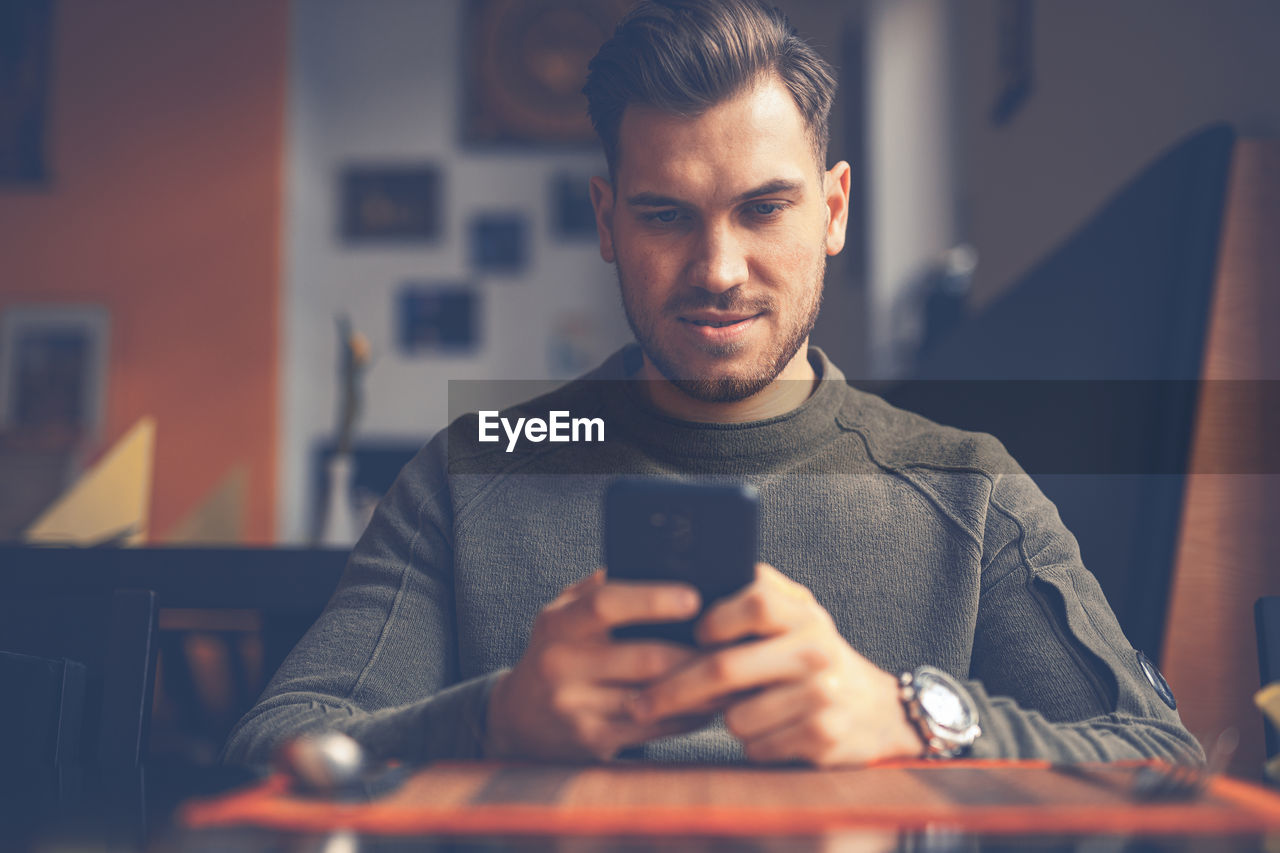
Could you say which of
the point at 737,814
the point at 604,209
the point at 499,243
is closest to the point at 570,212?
the point at 499,243

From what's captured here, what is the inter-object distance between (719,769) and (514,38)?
3549 millimetres

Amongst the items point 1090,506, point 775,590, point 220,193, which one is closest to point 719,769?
point 775,590

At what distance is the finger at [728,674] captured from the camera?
0.59 m

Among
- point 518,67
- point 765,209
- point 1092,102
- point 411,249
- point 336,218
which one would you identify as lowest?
point 765,209

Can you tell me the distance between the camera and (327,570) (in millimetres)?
1209

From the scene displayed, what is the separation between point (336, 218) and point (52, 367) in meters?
1.11

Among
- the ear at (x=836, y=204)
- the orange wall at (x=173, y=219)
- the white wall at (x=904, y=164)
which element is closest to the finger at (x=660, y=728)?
the ear at (x=836, y=204)

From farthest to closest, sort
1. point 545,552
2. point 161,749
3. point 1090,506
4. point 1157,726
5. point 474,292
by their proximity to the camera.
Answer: point 474,292 < point 161,749 < point 1090,506 < point 545,552 < point 1157,726

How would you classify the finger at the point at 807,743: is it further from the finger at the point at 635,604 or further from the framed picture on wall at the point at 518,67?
the framed picture on wall at the point at 518,67

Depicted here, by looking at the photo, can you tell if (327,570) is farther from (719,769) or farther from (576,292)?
(576,292)

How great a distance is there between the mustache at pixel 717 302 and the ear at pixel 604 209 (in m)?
0.10

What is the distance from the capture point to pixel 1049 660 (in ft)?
2.74

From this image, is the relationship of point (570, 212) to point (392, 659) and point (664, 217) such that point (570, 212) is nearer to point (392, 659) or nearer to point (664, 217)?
point (664, 217)

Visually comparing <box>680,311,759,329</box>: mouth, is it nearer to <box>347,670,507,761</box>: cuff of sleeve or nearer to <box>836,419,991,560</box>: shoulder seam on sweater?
<box>836,419,991,560</box>: shoulder seam on sweater
